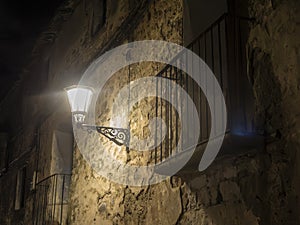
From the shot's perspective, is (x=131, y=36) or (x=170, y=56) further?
(x=131, y=36)

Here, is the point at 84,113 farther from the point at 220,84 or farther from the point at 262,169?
the point at 262,169

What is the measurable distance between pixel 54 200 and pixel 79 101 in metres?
2.83

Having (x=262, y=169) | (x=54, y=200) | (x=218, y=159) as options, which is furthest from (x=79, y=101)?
(x=54, y=200)

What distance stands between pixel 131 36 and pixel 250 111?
247 cm

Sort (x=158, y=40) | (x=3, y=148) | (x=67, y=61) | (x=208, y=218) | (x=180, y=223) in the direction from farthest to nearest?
(x=3, y=148), (x=67, y=61), (x=158, y=40), (x=180, y=223), (x=208, y=218)

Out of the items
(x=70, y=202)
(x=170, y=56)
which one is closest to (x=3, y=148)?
(x=70, y=202)

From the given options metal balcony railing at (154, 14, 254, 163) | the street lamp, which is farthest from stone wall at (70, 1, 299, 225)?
the street lamp

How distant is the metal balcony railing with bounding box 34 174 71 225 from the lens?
24.3ft

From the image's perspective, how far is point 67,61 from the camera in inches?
318

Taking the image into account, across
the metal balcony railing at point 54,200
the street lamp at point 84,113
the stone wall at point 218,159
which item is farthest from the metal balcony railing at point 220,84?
the metal balcony railing at point 54,200

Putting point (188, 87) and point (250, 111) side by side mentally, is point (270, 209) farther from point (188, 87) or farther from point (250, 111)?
point (188, 87)

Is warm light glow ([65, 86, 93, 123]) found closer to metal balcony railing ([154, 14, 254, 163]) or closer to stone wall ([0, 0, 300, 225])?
stone wall ([0, 0, 300, 225])

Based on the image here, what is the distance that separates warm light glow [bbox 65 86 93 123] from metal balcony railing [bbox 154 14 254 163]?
886 mm

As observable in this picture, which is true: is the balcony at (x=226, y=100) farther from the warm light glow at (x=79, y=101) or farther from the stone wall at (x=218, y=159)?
the warm light glow at (x=79, y=101)
